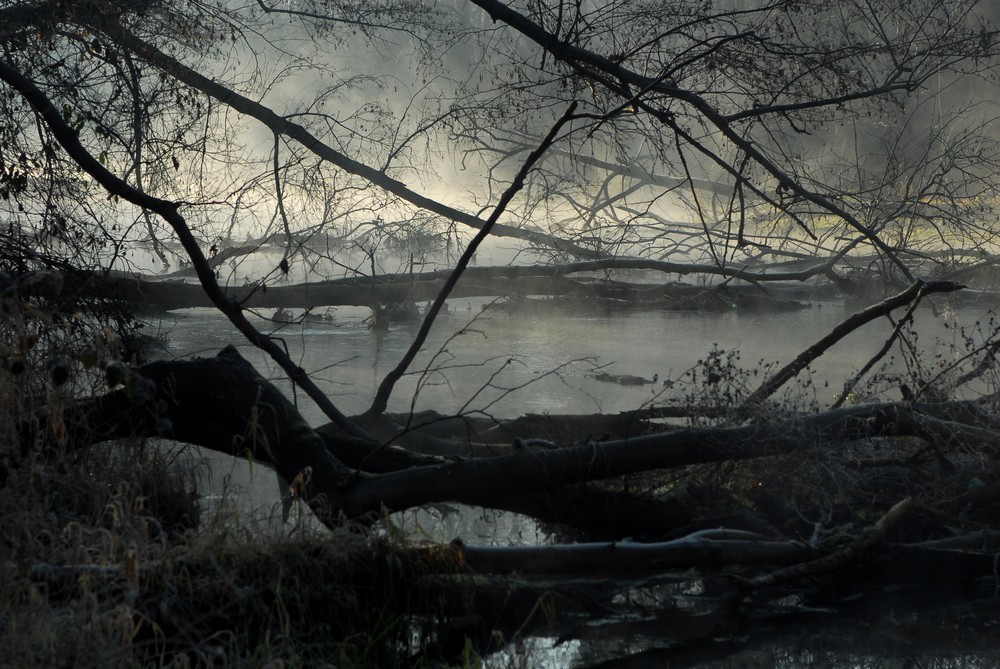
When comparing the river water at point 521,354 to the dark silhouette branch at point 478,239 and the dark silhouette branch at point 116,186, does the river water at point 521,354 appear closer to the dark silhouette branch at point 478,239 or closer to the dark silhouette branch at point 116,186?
the dark silhouette branch at point 478,239

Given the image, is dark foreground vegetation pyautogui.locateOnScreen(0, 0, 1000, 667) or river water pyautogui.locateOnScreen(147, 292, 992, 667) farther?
river water pyautogui.locateOnScreen(147, 292, 992, 667)

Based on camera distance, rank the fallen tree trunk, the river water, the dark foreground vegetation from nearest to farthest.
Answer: the dark foreground vegetation
the fallen tree trunk
the river water

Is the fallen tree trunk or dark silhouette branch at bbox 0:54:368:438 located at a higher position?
dark silhouette branch at bbox 0:54:368:438

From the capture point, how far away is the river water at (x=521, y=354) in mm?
5207

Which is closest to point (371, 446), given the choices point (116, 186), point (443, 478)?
point (443, 478)

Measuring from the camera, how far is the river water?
17.1ft

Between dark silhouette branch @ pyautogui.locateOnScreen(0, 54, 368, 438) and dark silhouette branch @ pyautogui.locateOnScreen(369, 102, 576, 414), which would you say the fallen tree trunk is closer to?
dark silhouette branch @ pyautogui.locateOnScreen(0, 54, 368, 438)

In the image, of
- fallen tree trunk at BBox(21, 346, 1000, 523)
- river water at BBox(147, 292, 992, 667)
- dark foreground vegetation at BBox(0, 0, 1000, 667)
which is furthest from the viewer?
river water at BBox(147, 292, 992, 667)

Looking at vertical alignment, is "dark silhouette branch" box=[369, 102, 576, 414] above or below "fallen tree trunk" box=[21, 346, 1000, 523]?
above

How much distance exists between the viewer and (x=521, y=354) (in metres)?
Answer: 9.02

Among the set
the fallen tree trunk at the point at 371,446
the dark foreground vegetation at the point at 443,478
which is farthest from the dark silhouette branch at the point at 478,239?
the fallen tree trunk at the point at 371,446

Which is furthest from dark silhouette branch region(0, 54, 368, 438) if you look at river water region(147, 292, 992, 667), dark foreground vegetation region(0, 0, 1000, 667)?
river water region(147, 292, 992, 667)

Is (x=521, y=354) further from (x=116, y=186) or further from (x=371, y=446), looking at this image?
(x=116, y=186)

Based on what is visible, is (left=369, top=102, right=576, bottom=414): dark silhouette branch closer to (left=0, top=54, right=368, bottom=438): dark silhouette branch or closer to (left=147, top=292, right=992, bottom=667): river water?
(left=147, top=292, right=992, bottom=667): river water
